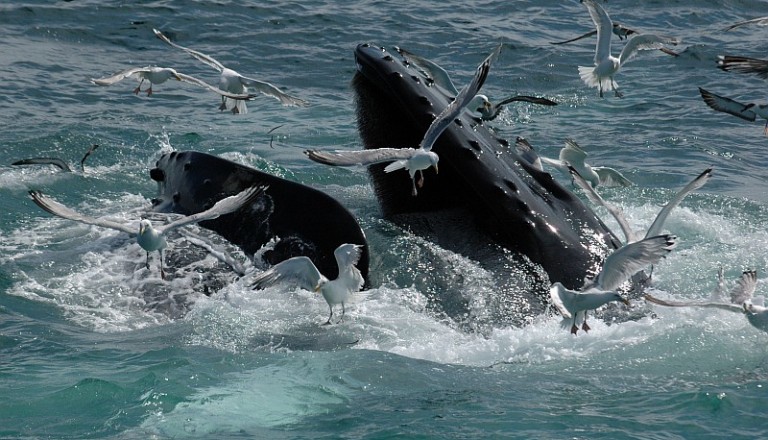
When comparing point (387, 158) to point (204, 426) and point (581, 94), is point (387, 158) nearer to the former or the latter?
point (204, 426)

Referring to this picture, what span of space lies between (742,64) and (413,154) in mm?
2695

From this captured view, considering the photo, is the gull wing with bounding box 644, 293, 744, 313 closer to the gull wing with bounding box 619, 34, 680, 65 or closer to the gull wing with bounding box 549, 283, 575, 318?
the gull wing with bounding box 549, 283, 575, 318

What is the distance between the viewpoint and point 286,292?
8727 millimetres

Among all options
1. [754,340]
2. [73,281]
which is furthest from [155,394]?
[754,340]

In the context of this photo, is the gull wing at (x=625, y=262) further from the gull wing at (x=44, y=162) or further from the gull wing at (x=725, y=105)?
the gull wing at (x=44, y=162)

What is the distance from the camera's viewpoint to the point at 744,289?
8.06 meters

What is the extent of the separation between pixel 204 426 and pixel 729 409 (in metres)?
2.88

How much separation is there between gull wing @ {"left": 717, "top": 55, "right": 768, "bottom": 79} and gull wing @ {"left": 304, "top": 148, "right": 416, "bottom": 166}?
2424 mm

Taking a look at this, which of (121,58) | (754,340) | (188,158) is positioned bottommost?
(121,58)

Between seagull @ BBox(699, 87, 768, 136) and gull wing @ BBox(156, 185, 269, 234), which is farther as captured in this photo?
seagull @ BBox(699, 87, 768, 136)

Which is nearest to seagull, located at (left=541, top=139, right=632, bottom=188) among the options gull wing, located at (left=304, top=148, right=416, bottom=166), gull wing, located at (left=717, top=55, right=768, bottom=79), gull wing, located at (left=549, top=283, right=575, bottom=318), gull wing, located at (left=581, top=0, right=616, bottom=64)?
gull wing, located at (left=581, top=0, right=616, bottom=64)

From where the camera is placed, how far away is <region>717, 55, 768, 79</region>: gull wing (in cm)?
877

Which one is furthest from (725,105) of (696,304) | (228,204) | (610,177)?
(228,204)

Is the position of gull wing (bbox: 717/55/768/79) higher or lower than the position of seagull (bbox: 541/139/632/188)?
higher
